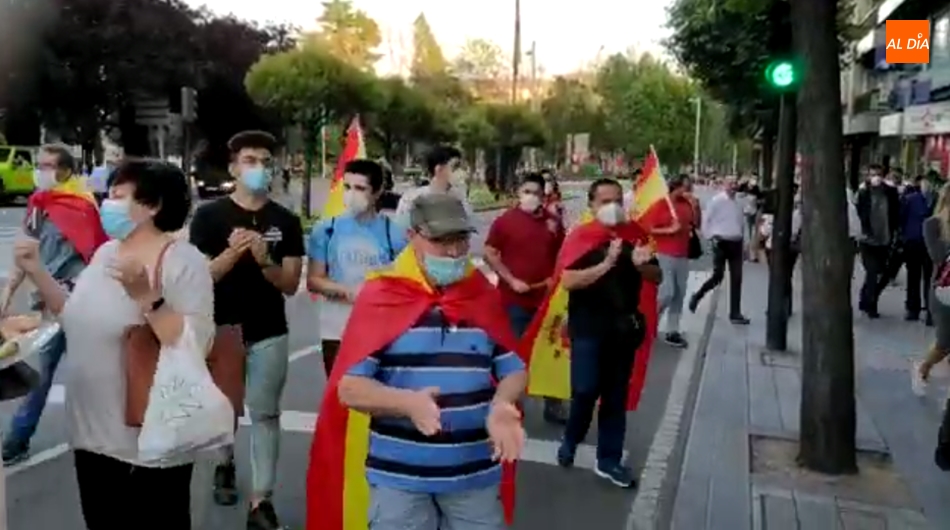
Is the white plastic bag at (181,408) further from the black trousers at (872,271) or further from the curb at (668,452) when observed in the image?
the black trousers at (872,271)

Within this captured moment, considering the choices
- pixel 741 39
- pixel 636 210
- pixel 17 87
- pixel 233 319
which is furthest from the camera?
pixel 17 87

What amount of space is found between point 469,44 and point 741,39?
49.1 m

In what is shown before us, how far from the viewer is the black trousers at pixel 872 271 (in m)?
13.8

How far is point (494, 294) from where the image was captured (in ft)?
12.3

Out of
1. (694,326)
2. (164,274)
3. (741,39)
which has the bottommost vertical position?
(694,326)

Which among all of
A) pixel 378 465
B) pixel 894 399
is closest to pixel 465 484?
pixel 378 465

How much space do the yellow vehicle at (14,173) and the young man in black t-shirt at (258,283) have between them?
3410 centimetres

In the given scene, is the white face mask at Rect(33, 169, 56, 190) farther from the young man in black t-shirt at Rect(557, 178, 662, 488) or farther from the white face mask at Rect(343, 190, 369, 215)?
the young man in black t-shirt at Rect(557, 178, 662, 488)

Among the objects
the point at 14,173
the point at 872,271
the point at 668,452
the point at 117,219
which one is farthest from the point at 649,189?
the point at 14,173

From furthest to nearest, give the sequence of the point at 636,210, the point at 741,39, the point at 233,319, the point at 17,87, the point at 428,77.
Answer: the point at 428,77 → the point at 17,87 → the point at 741,39 → the point at 636,210 → the point at 233,319

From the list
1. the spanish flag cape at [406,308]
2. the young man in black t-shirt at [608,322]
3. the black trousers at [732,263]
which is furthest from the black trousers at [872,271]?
the spanish flag cape at [406,308]

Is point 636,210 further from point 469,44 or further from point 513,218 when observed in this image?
point 469,44

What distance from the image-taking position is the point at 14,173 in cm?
3744

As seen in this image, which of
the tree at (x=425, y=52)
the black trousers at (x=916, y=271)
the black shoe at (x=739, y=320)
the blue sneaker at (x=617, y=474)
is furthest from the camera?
the tree at (x=425, y=52)
